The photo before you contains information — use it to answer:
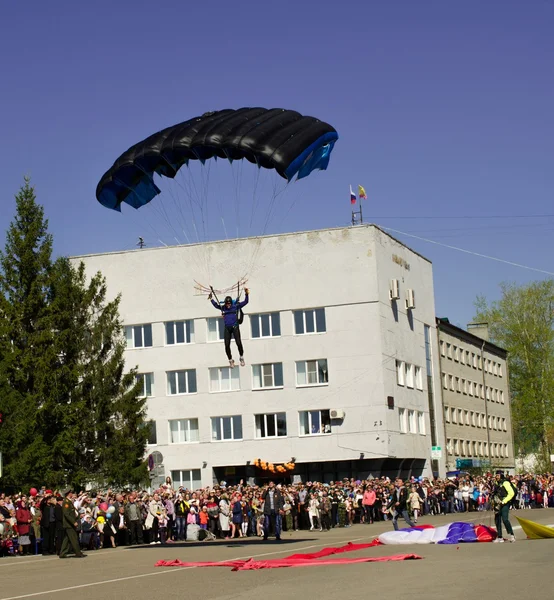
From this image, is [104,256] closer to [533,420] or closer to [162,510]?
[162,510]

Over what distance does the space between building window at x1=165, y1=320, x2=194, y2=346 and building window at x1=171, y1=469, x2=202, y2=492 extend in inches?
280

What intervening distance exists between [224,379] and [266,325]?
3815 millimetres

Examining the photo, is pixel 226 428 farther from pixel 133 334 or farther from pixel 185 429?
pixel 133 334

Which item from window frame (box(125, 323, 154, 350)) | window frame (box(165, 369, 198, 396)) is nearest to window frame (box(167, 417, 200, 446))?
window frame (box(165, 369, 198, 396))

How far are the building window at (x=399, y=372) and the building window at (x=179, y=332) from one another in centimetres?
1146

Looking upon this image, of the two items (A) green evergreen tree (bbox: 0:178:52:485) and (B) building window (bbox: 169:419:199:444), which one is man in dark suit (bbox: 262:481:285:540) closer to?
(A) green evergreen tree (bbox: 0:178:52:485)

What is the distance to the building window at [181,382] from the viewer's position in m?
56.1

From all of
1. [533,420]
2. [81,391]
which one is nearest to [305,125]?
[81,391]

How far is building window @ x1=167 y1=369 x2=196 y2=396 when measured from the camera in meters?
56.1

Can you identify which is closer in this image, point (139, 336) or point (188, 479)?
point (188, 479)

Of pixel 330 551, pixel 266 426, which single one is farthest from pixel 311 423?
pixel 330 551

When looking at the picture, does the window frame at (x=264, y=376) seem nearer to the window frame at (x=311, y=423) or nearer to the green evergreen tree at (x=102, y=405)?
the window frame at (x=311, y=423)

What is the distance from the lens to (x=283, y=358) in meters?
54.5

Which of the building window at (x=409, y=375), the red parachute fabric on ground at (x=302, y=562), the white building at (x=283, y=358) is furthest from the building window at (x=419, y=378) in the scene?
the red parachute fabric on ground at (x=302, y=562)
